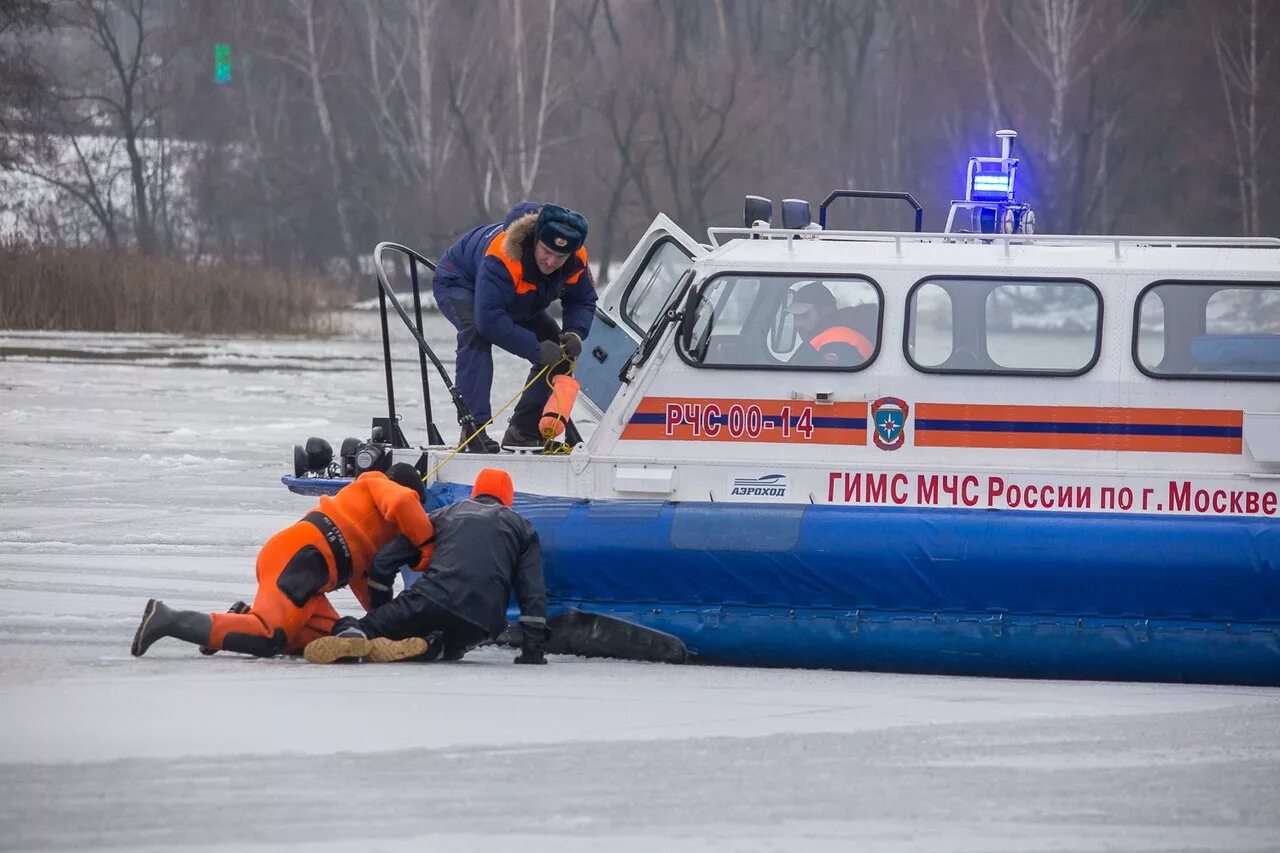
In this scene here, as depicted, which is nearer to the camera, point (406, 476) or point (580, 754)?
point (580, 754)

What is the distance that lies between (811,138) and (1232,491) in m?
34.6

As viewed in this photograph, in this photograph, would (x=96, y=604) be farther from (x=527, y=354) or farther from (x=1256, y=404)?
(x=1256, y=404)

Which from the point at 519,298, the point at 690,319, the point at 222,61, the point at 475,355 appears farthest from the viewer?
the point at 222,61

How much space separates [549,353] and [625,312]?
28.4 inches

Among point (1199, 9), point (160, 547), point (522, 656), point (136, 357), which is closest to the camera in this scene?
point (522, 656)

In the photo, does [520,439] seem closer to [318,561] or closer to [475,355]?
[475,355]

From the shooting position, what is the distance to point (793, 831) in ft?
13.0

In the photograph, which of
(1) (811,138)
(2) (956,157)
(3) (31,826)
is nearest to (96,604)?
(3) (31,826)

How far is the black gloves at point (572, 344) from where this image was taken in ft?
21.4

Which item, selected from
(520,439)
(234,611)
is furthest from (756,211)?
(234,611)

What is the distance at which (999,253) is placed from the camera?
250 inches

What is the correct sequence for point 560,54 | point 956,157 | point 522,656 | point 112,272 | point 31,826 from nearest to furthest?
1. point 31,826
2. point 522,656
3. point 112,272
4. point 956,157
5. point 560,54

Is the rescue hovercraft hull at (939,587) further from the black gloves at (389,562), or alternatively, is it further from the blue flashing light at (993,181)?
the blue flashing light at (993,181)

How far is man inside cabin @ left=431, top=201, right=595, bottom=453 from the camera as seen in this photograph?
652cm
